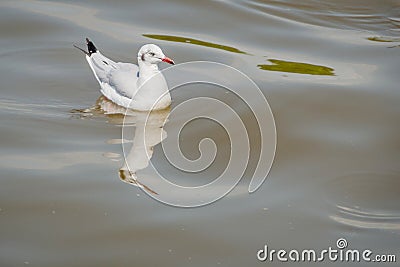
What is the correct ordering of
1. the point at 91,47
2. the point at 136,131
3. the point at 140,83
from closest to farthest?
1. the point at 136,131
2. the point at 140,83
3. the point at 91,47

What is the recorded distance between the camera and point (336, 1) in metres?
11.9

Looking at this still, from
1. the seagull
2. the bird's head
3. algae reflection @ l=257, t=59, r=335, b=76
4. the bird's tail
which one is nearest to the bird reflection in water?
the seagull

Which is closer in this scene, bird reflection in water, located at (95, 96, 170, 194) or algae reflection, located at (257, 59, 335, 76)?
bird reflection in water, located at (95, 96, 170, 194)

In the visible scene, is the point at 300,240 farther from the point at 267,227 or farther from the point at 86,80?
the point at 86,80

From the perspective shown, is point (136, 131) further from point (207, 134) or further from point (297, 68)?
point (297, 68)

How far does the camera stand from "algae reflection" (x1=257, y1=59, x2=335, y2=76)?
941 cm

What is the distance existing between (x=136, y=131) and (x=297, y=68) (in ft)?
7.67

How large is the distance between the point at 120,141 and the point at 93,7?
421cm

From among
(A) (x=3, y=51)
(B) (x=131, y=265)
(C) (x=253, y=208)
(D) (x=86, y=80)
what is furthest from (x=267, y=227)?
(A) (x=3, y=51)

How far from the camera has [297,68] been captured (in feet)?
31.3

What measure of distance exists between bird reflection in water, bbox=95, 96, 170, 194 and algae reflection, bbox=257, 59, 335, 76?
1.55 metres

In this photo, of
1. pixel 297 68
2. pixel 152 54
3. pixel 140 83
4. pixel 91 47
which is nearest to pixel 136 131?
pixel 140 83

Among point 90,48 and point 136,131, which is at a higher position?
point 90,48

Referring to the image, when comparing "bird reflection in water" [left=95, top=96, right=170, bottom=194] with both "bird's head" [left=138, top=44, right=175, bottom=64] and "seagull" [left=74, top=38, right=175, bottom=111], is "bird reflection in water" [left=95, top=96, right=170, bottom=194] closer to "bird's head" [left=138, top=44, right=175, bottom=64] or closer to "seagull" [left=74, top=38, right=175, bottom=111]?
"seagull" [left=74, top=38, right=175, bottom=111]
